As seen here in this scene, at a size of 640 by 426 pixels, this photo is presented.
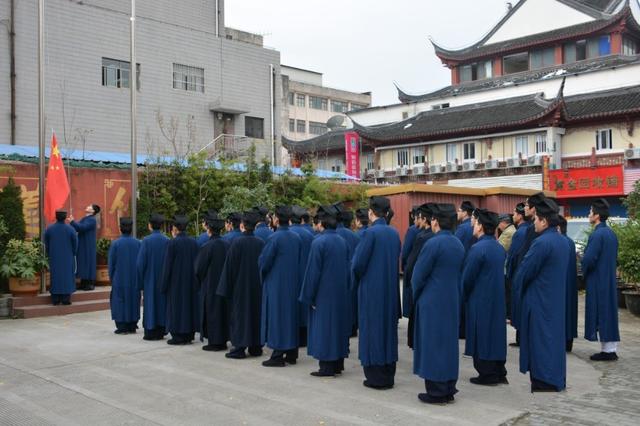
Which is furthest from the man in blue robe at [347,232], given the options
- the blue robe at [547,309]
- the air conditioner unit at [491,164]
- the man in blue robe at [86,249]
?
the air conditioner unit at [491,164]

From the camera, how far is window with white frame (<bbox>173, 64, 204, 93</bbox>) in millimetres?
24375

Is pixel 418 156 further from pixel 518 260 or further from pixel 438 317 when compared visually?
pixel 438 317

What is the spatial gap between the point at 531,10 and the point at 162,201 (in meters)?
30.3

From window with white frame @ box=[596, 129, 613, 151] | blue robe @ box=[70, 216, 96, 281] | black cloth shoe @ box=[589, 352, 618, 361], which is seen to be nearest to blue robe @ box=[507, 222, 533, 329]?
black cloth shoe @ box=[589, 352, 618, 361]

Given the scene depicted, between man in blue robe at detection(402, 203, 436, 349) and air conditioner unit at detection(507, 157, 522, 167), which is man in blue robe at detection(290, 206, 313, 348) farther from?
air conditioner unit at detection(507, 157, 522, 167)

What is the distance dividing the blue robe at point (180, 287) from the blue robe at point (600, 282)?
4920 mm

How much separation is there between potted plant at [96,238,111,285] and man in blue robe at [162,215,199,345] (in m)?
5.00

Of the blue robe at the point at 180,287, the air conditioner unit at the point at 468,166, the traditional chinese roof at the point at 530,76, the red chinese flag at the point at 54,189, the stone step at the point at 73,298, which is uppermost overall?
the traditional chinese roof at the point at 530,76

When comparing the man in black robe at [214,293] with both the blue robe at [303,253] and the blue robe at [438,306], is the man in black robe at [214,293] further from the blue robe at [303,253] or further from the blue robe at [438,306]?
the blue robe at [438,306]

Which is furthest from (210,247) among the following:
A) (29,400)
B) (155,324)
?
(29,400)

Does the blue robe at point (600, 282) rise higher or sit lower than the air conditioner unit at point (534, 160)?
lower

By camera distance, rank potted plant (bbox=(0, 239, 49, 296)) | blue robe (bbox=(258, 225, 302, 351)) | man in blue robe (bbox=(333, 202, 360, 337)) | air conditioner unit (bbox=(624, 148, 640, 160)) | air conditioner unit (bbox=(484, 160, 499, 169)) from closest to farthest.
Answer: blue robe (bbox=(258, 225, 302, 351)) < man in blue robe (bbox=(333, 202, 360, 337)) < potted plant (bbox=(0, 239, 49, 296)) < air conditioner unit (bbox=(624, 148, 640, 160)) < air conditioner unit (bbox=(484, 160, 499, 169))

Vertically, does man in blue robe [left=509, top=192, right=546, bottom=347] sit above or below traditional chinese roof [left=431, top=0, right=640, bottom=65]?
below

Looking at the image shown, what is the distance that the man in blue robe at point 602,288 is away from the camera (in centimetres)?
756
